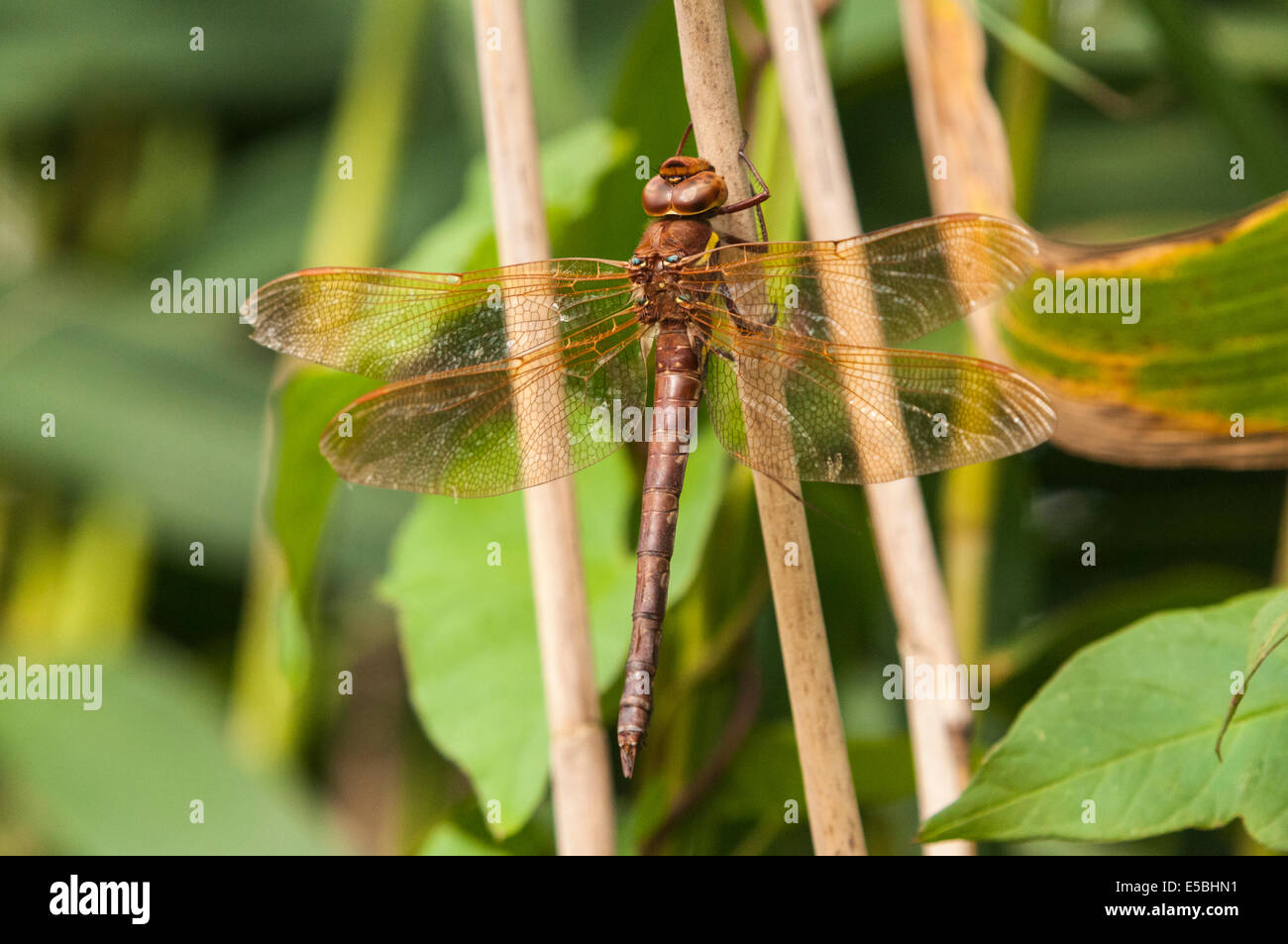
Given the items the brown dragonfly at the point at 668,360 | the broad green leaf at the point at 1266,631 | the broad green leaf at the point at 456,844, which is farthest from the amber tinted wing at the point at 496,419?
the broad green leaf at the point at 1266,631

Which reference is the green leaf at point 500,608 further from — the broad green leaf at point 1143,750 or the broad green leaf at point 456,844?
the broad green leaf at point 1143,750

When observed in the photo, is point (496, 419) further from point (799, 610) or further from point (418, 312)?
point (799, 610)

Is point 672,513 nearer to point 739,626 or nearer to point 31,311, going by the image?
point 739,626

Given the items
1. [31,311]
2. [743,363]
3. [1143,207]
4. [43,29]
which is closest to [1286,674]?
[743,363]

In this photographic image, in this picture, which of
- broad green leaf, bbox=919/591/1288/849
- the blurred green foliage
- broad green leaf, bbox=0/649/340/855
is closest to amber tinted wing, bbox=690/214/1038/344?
the blurred green foliage

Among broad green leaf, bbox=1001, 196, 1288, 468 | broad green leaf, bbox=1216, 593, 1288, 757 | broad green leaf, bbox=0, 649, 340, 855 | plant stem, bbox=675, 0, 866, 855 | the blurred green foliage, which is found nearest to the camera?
broad green leaf, bbox=1216, 593, 1288, 757

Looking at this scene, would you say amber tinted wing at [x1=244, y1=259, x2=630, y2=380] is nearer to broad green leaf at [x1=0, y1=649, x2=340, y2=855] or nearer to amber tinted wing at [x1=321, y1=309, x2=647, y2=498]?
amber tinted wing at [x1=321, y1=309, x2=647, y2=498]

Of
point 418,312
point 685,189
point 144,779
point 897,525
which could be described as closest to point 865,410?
point 897,525
